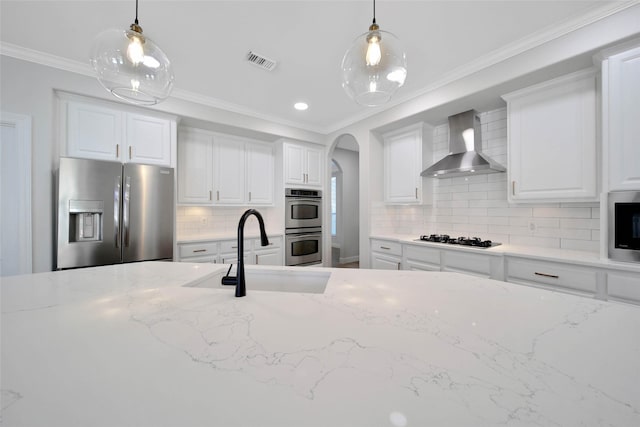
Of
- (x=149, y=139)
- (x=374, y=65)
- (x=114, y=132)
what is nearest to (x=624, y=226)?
(x=374, y=65)

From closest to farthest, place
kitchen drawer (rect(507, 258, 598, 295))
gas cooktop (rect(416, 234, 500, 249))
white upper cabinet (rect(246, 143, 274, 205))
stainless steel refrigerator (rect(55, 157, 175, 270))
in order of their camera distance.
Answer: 1. kitchen drawer (rect(507, 258, 598, 295))
2. stainless steel refrigerator (rect(55, 157, 175, 270))
3. gas cooktop (rect(416, 234, 500, 249))
4. white upper cabinet (rect(246, 143, 274, 205))

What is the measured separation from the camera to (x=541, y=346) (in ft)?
2.00

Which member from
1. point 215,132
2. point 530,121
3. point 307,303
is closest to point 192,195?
point 215,132

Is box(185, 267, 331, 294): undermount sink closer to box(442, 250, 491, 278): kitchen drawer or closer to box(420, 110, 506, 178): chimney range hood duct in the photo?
box(442, 250, 491, 278): kitchen drawer

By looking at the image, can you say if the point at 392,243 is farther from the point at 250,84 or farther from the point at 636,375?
the point at 636,375

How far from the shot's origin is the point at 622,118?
1653mm

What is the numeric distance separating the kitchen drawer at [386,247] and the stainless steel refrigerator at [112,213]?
98.1 inches

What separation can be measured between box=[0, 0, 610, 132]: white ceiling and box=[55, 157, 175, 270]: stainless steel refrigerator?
40.5 inches

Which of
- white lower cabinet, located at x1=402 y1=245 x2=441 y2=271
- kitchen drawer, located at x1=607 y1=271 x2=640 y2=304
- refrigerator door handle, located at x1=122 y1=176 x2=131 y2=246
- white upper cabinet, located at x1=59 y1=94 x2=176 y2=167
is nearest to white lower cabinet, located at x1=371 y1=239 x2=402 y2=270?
white lower cabinet, located at x1=402 y1=245 x2=441 y2=271

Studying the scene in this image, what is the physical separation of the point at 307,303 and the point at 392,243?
8.22 ft

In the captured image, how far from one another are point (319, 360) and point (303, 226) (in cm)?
345

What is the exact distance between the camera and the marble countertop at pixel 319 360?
1.36ft

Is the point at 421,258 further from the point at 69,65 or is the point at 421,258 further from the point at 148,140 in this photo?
the point at 69,65

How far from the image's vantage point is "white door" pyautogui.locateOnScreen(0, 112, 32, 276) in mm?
2045
